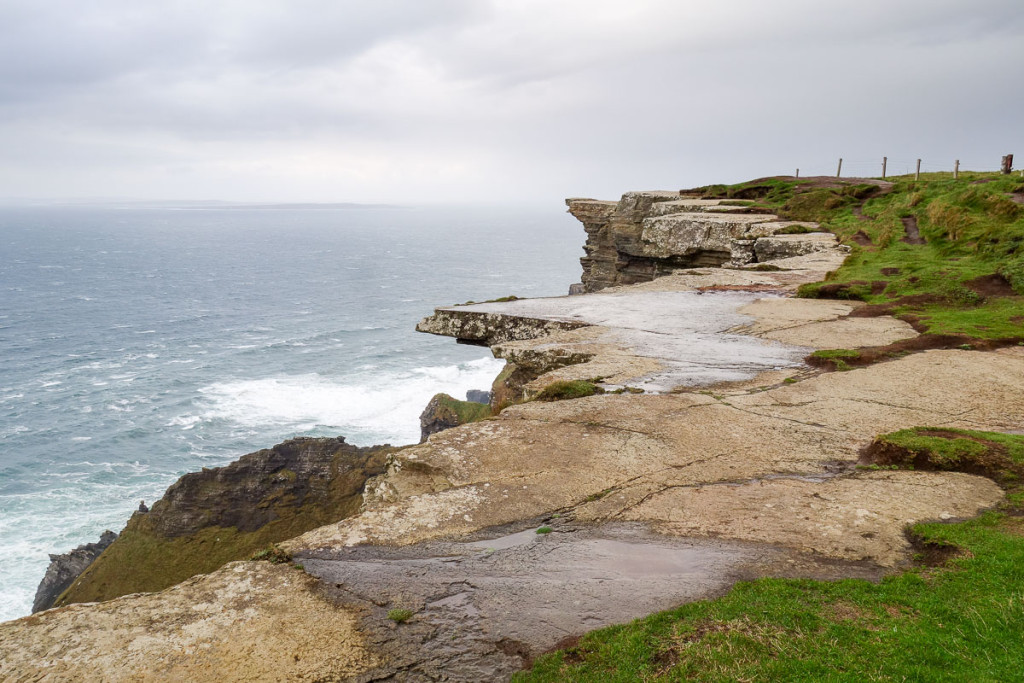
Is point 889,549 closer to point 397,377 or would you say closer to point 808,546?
point 808,546

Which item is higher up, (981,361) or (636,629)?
(981,361)

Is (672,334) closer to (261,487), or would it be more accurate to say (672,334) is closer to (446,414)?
(261,487)

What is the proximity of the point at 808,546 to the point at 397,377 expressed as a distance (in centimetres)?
6498

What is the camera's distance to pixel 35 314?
97.7 meters

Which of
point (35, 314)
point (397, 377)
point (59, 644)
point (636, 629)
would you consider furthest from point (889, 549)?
point (35, 314)

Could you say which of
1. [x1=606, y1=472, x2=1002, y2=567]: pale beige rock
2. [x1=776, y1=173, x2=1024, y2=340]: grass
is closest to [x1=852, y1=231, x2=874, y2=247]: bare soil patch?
[x1=776, y1=173, x2=1024, y2=340]: grass

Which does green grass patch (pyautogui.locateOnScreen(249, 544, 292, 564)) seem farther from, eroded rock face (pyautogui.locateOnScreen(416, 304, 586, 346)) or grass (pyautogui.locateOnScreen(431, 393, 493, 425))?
grass (pyautogui.locateOnScreen(431, 393, 493, 425))

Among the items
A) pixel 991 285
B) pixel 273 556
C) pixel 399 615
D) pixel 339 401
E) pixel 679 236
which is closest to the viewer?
pixel 399 615

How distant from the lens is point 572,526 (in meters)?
6.43

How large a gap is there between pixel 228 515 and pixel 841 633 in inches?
1215

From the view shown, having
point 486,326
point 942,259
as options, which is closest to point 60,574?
point 486,326

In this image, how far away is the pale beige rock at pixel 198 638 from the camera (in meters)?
4.44

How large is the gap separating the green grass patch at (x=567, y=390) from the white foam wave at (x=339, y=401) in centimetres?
4144

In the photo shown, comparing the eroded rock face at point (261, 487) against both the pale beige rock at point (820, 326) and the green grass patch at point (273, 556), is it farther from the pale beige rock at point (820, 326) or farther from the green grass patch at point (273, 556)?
the green grass patch at point (273, 556)
